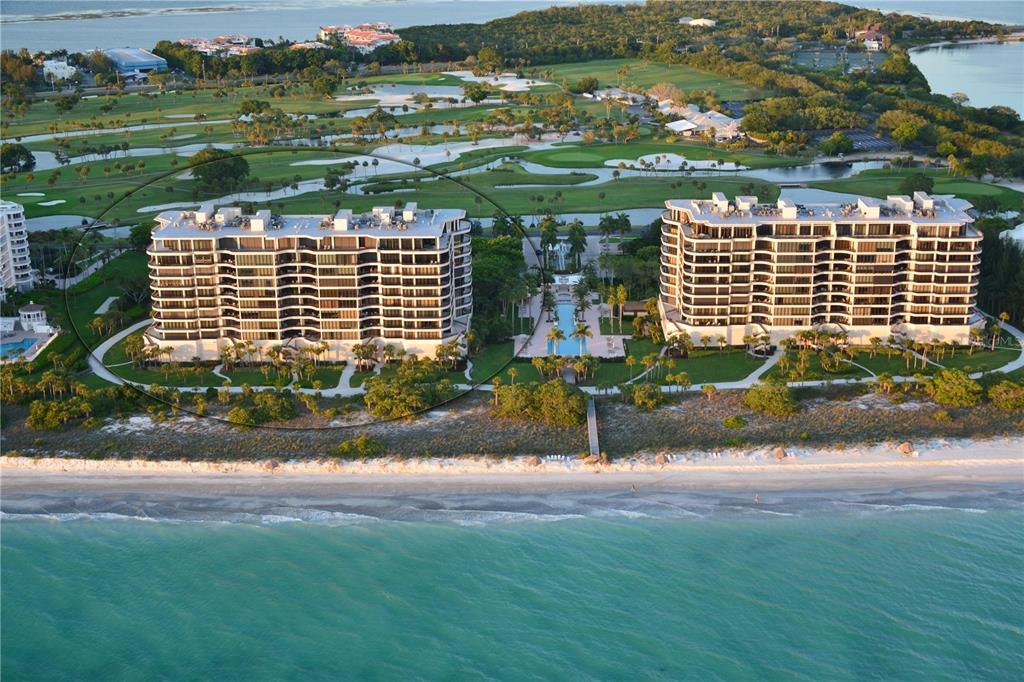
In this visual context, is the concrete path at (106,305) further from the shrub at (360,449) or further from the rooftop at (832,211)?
the rooftop at (832,211)

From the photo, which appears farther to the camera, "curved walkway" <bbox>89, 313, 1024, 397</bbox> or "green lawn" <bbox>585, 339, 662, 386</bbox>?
"green lawn" <bbox>585, 339, 662, 386</bbox>

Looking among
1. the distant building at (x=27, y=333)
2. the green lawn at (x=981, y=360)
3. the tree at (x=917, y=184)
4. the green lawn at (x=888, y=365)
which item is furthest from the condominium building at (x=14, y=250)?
the tree at (x=917, y=184)

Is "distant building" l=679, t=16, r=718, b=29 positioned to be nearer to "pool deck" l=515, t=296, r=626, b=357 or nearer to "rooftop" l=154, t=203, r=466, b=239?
"pool deck" l=515, t=296, r=626, b=357

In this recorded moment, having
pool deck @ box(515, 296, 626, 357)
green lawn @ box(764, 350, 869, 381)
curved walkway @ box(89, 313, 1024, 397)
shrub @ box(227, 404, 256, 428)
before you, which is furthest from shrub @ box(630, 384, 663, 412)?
shrub @ box(227, 404, 256, 428)

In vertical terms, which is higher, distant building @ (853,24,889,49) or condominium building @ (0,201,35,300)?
distant building @ (853,24,889,49)

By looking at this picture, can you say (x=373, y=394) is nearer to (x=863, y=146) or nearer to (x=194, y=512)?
(x=194, y=512)

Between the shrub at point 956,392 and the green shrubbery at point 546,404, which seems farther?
the shrub at point 956,392

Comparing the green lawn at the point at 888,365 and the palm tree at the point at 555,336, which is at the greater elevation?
the palm tree at the point at 555,336

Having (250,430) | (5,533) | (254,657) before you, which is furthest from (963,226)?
(5,533)
